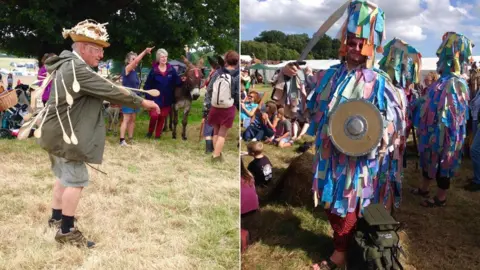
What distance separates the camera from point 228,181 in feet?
14.4

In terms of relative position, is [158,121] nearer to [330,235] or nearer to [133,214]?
[133,214]

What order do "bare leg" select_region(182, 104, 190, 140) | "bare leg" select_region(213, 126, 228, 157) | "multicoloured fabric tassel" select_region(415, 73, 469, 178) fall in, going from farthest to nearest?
"bare leg" select_region(182, 104, 190, 140), "bare leg" select_region(213, 126, 228, 157), "multicoloured fabric tassel" select_region(415, 73, 469, 178)

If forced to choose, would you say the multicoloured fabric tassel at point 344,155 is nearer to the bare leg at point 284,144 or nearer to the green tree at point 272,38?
the bare leg at point 284,144

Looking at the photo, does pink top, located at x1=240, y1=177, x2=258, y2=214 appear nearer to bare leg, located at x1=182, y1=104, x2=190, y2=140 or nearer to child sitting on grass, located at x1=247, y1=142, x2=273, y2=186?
child sitting on grass, located at x1=247, y1=142, x2=273, y2=186

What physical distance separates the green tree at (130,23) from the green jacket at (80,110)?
4631mm

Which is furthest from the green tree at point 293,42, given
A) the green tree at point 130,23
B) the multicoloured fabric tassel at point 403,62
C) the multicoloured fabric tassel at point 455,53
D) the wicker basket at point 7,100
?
the multicoloured fabric tassel at point 455,53

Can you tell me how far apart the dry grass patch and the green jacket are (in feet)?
2.09

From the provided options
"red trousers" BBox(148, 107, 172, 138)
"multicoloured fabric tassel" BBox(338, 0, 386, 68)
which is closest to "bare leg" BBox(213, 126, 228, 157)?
"red trousers" BBox(148, 107, 172, 138)

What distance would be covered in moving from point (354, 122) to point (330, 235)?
3.93ft

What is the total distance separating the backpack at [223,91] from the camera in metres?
4.85

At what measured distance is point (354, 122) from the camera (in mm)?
2307

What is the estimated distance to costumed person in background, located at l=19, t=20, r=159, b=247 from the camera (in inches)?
100

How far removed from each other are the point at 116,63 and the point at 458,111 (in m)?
8.18

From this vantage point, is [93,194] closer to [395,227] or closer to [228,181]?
[228,181]
